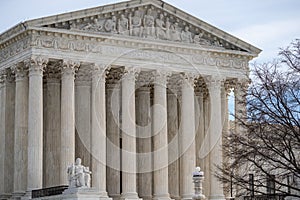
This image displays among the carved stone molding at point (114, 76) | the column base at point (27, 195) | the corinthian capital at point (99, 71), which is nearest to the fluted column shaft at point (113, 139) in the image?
the carved stone molding at point (114, 76)

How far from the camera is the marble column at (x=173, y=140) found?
6594 cm

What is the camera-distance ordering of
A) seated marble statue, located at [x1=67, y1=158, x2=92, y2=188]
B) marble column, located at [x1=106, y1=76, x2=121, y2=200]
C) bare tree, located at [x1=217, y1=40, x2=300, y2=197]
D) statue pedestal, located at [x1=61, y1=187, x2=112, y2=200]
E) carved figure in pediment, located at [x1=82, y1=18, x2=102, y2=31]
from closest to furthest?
bare tree, located at [x1=217, y1=40, x2=300, y2=197], statue pedestal, located at [x1=61, y1=187, x2=112, y2=200], seated marble statue, located at [x1=67, y1=158, x2=92, y2=188], carved figure in pediment, located at [x1=82, y1=18, x2=102, y2=31], marble column, located at [x1=106, y1=76, x2=121, y2=200]

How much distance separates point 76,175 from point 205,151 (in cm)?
1825

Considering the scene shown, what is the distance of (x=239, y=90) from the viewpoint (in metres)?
66.4

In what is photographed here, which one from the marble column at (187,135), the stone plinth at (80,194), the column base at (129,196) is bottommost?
the column base at (129,196)

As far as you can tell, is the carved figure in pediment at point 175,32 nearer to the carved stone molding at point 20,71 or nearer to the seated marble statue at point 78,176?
the carved stone molding at point 20,71

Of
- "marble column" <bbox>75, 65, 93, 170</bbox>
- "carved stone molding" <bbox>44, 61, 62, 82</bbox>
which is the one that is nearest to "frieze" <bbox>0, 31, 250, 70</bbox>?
"carved stone molding" <bbox>44, 61, 62, 82</bbox>

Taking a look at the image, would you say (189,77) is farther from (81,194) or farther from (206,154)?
(81,194)

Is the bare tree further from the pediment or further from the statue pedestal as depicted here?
the pediment

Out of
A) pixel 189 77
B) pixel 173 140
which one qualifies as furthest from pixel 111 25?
pixel 173 140

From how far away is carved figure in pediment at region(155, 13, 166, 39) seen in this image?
2461 inches

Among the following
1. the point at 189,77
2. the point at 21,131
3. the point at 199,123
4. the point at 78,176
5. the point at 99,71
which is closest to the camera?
the point at 78,176

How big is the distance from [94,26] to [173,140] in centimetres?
1311

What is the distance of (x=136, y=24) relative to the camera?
203ft
